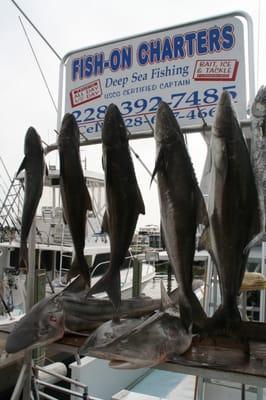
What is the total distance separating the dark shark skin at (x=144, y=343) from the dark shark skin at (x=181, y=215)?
9cm

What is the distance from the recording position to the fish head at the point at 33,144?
2.44 metres

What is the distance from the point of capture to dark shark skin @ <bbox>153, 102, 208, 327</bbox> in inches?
74.2

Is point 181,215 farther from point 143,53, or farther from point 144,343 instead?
point 143,53

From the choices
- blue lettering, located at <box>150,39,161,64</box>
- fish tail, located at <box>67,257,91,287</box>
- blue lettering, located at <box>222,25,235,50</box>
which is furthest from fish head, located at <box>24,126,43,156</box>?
blue lettering, located at <box>222,25,235,50</box>

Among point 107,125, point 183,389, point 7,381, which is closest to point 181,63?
point 107,125

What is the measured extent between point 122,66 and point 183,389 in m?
5.50

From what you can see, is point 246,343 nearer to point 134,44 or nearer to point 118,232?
point 118,232

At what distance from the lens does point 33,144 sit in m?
2.44

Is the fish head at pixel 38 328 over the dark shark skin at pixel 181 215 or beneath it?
beneath

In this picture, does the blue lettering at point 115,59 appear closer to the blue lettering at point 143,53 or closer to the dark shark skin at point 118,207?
the blue lettering at point 143,53

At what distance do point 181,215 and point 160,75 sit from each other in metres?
1.32

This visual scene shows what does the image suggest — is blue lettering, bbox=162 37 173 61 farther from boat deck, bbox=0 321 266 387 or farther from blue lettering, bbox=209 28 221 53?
boat deck, bbox=0 321 266 387

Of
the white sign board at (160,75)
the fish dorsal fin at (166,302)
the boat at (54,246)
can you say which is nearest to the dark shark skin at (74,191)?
the fish dorsal fin at (166,302)

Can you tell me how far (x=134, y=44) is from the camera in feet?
9.53
